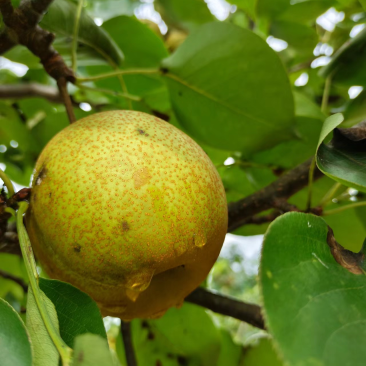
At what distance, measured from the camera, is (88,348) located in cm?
39

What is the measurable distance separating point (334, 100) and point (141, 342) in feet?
3.15

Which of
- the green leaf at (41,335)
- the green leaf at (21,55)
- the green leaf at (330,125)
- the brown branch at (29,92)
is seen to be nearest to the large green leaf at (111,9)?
the brown branch at (29,92)

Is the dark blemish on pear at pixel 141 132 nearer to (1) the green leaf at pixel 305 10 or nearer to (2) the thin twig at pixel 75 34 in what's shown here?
(2) the thin twig at pixel 75 34

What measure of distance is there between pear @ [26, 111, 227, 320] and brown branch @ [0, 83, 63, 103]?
0.65m

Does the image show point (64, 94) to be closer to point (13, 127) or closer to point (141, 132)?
point (141, 132)

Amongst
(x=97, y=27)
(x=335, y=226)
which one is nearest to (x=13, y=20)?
(x=97, y=27)

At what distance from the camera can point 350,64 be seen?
986 mm

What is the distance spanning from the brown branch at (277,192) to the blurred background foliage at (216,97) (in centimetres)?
8

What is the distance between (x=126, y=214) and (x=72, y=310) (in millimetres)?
142

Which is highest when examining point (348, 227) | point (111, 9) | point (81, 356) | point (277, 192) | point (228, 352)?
point (111, 9)

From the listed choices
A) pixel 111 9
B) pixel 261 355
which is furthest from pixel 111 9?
pixel 261 355

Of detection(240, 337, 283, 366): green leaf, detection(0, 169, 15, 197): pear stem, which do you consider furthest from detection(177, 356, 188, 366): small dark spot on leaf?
detection(0, 169, 15, 197): pear stem

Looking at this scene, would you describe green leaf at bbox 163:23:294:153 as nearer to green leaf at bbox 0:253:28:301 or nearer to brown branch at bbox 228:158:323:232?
brown branch at bbox 228:158:323:232

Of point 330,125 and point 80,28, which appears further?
point 80,28
